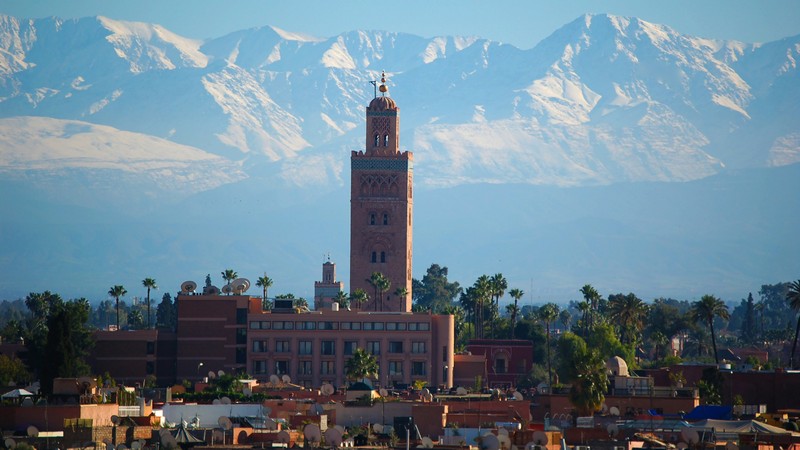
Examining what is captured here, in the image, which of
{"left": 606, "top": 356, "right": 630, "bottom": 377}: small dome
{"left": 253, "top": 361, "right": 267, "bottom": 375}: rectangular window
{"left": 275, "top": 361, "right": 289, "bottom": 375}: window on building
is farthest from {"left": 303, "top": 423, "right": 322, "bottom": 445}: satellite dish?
{"left": 275, "top": 361, "right": 289, "bottom": 375}: window on building

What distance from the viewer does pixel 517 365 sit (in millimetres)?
181000

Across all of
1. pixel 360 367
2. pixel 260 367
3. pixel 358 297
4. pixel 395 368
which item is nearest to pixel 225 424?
pixel 360 367

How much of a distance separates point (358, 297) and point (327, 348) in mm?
24094

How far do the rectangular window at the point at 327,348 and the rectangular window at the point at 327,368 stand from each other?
80cm

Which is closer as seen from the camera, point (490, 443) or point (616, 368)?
point (490, 443)

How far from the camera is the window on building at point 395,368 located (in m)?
166

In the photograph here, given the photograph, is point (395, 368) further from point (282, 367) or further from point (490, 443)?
point (490, 443)

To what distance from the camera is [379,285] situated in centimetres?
19475

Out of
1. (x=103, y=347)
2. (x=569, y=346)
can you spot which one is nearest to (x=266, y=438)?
(x=103, y=347)

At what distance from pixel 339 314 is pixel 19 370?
32.2 metres

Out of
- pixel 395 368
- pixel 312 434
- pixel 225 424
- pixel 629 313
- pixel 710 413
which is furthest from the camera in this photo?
pixel 629 313

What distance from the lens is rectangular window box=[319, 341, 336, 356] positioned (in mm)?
166500

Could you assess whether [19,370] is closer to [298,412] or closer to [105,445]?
[298,412]

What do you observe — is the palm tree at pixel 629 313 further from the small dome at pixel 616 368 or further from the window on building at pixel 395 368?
the small dome at pixel 616 368
